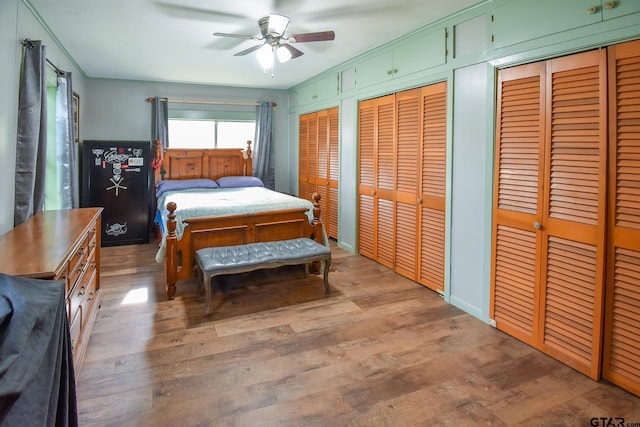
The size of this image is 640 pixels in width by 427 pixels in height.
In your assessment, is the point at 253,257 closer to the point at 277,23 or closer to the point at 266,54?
the point at 266,54

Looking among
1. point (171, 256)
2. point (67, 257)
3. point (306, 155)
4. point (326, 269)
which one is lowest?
point (326, 269)

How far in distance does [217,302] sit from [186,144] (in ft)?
11.9

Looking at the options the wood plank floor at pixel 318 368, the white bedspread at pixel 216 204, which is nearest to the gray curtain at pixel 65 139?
the white bedspread at pixel 216 204

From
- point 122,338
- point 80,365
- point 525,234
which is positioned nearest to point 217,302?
point 122,338

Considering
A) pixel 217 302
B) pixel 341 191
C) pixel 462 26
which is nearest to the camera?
pixel 462 26

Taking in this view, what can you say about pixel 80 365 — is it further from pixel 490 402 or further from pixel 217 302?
pixel 490 402

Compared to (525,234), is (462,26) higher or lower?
higher

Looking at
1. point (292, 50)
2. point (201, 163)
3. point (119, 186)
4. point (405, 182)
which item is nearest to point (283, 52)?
point (292, 50)

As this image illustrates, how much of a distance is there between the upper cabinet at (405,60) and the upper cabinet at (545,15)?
56cm

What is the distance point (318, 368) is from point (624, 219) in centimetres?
187

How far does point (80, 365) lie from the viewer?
2205 mm

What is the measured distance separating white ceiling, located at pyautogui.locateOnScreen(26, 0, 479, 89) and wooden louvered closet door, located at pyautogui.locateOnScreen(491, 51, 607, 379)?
0.97m

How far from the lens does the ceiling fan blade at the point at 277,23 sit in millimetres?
2889

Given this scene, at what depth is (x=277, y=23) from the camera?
117 inches
